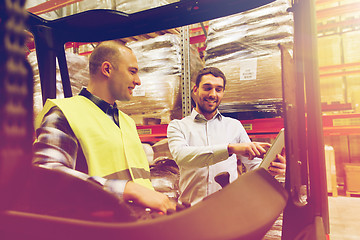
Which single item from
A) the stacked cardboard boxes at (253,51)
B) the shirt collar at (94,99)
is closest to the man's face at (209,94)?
the stacked cardboard boxes at (253,51)

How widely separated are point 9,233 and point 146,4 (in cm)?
229

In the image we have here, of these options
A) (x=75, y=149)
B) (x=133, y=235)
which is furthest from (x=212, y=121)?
(x=133, y=235)

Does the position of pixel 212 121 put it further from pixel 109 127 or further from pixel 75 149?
pixel 75 149

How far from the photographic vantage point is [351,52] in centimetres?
288

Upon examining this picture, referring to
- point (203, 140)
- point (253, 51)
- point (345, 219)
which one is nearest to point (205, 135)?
point (203, 140)

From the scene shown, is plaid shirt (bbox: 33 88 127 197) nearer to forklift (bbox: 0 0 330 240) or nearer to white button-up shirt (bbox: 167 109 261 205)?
forklift (bbox: 0 0 330 240)

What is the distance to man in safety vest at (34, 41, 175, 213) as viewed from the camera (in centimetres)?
73

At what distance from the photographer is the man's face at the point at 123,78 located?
137 centimetres

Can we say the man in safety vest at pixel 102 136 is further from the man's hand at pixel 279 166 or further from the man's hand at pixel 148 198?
the man's hand at pixel 279 166

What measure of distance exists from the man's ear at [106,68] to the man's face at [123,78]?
19 millimetres

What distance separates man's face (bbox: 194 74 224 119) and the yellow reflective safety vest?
0.95m

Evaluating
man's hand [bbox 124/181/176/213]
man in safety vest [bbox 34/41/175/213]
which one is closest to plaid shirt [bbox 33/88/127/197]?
man in safety vest [bbox 34/41/175/213]

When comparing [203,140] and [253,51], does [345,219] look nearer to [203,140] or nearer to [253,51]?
[203,140]

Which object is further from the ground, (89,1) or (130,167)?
(89,1)
